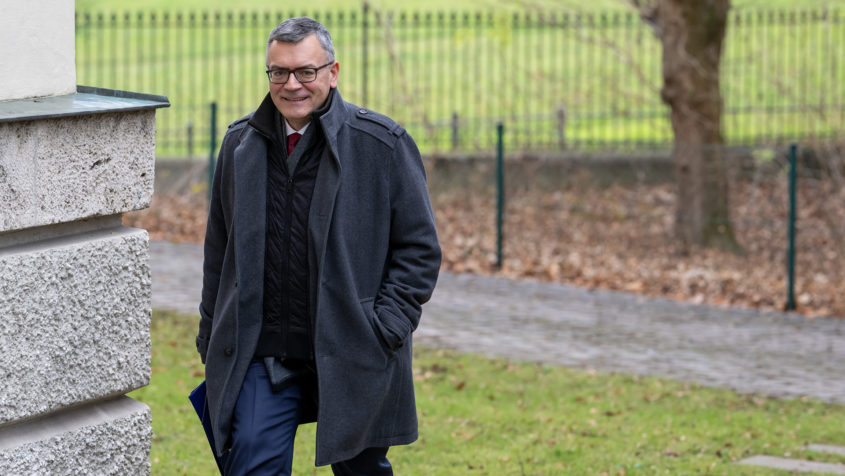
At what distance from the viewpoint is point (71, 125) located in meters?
3.51

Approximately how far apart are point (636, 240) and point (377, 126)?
30.9ft

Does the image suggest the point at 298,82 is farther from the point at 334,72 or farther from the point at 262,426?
the point at 262,426

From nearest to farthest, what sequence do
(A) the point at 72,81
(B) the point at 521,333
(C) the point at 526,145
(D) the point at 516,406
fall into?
(A) the point at 72,81 < (D) the point at 516,406 < (B) the point at 521,333 < (C) the point at 526,145

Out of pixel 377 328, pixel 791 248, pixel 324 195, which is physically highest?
pixel 324 195

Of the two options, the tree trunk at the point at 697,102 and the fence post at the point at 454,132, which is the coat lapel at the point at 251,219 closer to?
the tree trunk at the point at 697,102

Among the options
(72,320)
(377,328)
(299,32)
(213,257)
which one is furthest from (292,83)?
(72,320)

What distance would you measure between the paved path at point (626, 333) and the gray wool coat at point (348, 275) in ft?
13.9

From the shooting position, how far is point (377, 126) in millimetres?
3951

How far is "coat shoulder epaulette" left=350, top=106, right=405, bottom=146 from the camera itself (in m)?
3.93

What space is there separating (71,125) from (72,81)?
0.29 meters

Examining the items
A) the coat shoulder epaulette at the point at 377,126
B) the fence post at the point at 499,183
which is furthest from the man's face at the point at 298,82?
the fence post at the point at 499,183

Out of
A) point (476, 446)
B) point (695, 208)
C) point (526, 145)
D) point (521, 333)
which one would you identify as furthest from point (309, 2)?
point (476, 446)

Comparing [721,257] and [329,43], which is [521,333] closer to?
[721,257]

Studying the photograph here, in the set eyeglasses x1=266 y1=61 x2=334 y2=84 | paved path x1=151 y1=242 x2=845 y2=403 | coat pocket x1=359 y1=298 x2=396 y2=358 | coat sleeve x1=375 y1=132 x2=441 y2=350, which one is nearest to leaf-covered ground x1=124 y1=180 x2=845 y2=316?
paved path x1=151 y1=242 x2=845 y2=403
